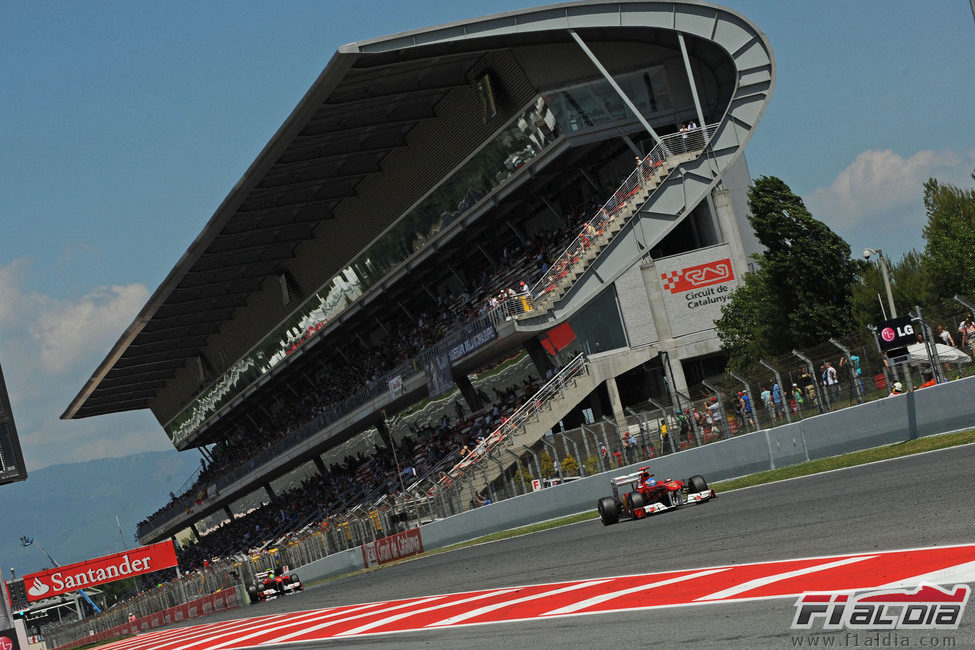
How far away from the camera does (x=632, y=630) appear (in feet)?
25.6

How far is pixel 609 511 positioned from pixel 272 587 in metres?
12.7

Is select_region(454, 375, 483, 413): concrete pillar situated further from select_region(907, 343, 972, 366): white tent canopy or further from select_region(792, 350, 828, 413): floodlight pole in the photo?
select_region(907, 343, 972, 366): white tent canopy

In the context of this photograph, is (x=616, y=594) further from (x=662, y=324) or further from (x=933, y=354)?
(x=662, y=324)

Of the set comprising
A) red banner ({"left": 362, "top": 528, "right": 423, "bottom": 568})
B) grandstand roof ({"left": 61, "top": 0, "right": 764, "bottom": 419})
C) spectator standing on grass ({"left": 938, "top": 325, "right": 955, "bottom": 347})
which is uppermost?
grandstand roof ({"left": 61, "top": 0, "right": 764, "bottom": 419})

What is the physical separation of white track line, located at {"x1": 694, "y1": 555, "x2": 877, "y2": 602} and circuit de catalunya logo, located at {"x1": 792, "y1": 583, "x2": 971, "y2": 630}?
4.05 ft

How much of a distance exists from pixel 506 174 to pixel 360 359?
1927 centimetres

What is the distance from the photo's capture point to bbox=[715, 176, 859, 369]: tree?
3378 cm

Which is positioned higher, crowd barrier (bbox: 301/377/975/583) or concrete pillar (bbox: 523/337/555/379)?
concrete pillar (bbox: 523/337/555/379)

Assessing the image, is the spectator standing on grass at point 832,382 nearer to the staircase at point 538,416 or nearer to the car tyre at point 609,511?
the car tyre at point 609,511

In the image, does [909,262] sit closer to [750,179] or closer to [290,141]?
[750,179]

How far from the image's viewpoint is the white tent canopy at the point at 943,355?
1950cm

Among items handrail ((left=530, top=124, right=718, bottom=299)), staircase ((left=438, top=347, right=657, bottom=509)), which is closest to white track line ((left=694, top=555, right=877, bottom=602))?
staircase ((left=438, top=347, right=657, bottom=509))

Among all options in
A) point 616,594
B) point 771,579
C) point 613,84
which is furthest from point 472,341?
point 771,579

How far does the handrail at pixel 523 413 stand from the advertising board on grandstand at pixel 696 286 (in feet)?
12.1
